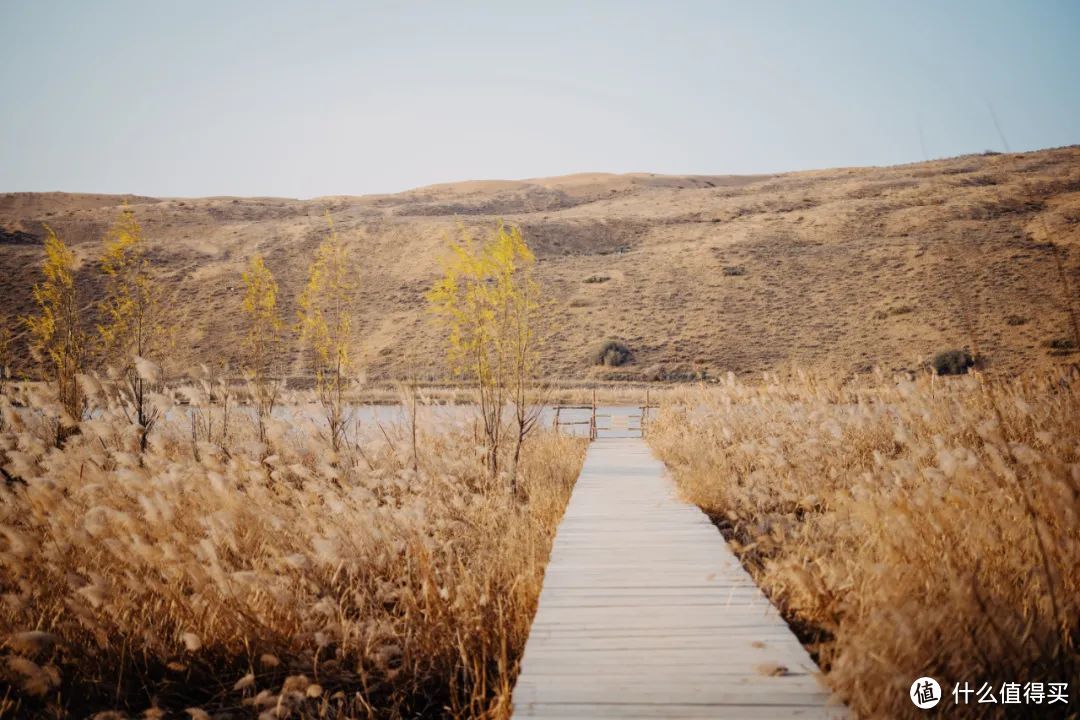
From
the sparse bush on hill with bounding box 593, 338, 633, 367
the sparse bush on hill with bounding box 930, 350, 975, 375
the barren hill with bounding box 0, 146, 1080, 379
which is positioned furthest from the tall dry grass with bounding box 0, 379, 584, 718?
the sparse bush on hill with bounding box 930, 350, 975, 375

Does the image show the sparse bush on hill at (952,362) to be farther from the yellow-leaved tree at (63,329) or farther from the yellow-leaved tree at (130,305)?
the yellow-leaved tree at (63,329)

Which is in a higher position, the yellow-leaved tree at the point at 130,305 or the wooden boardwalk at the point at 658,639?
Answer: the yellow-leaved tree at the point at 130,305

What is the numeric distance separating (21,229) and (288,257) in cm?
2973

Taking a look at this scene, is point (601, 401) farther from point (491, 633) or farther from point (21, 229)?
point (21, 229)

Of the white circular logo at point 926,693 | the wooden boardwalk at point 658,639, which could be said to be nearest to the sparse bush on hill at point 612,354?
the wooden boardwalk at point 658,639

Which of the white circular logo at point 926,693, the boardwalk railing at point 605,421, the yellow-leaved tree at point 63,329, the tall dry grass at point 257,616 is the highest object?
the yellow-leaved tree at point 63,329

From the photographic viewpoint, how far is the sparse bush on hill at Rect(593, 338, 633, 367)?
33906mm

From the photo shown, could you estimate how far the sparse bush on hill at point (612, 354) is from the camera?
33.9 metres

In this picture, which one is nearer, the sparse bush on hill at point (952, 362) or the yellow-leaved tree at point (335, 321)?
the yellow-leaved tree at point (335, 321)

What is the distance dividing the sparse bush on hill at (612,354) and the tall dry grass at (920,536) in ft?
80.8

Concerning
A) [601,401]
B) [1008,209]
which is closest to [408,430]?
[601,401]

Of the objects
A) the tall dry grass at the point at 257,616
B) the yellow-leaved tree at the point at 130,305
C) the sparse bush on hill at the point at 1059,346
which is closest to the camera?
the tall dry grass at the point at 257,616

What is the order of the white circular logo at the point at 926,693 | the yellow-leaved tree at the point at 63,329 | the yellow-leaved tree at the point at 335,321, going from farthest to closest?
the yellow-leaved tree at the point at 63,329
the yellow-leaved tree at the point at 335,321
the white circular logo at the point at 926,693

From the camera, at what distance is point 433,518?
5.61 meters
